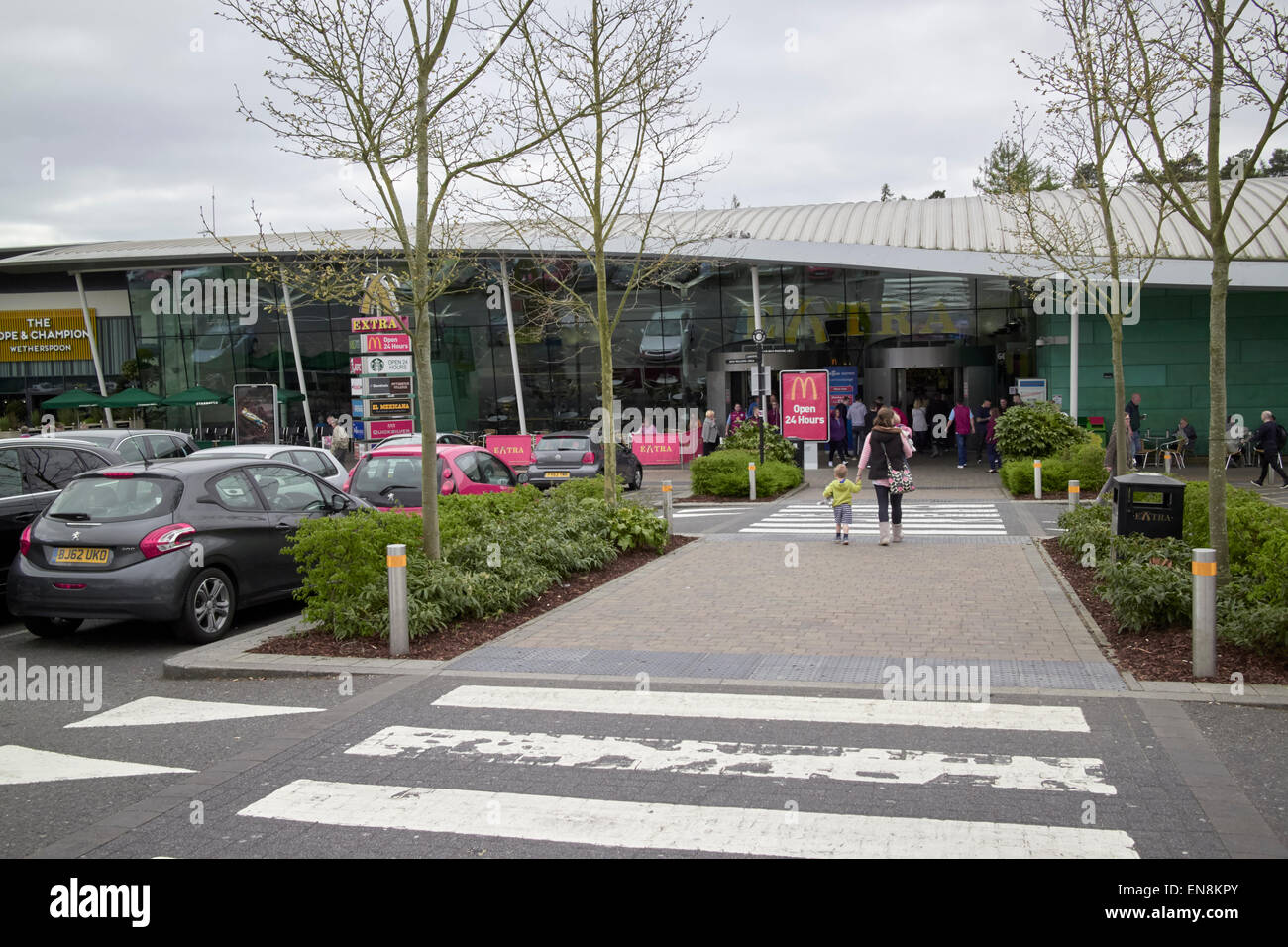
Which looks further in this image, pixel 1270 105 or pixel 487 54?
pixel 487 54

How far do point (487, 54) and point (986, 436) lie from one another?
21.3 meters

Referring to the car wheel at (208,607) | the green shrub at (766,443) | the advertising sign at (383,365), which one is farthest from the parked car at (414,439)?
the car wheel at (208,607)

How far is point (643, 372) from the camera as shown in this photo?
35.6 m

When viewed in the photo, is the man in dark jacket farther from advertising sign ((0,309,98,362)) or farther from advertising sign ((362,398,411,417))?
advertising sign ((0,309,98,362))

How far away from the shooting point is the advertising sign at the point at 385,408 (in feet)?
82.8

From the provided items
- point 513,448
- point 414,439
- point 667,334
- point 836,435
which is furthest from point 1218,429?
point 667,334

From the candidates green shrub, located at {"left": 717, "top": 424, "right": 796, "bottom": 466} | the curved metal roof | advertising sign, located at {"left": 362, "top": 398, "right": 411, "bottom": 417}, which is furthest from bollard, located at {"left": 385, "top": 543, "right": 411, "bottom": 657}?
advertising sign, located at {"left": 362, "top": 398, "right": 411, "bottom": 417}

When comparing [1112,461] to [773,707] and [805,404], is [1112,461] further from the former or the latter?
[805,404]

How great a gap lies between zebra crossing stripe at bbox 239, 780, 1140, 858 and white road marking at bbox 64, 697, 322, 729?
1689 mm

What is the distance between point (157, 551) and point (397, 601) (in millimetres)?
2199

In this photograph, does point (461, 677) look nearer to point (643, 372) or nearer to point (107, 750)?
point (107, 750)

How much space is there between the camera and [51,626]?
368 inches

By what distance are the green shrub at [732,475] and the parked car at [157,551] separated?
12488 mm
